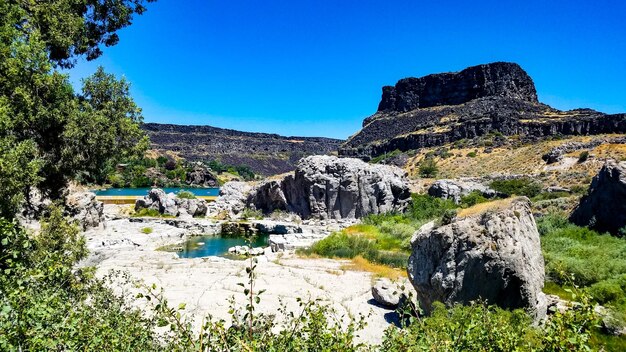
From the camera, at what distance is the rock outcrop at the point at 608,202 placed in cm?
1483

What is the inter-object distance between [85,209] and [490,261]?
79.5 ft

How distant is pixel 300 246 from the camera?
21.6 metres

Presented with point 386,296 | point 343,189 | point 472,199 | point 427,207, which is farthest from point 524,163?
point 386,296

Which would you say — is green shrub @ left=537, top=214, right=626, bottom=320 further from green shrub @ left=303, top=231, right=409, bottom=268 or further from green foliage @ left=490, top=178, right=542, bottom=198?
green foliage @ left=490, top=178, right=542, bottom=198

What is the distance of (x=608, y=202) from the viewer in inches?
600

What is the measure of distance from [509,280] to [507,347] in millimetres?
5330

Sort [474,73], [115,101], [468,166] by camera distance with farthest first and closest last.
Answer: [474,73] < [468,166] < [115,101]

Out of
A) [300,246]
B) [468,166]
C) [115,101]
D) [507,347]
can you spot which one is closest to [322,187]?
[300,246]

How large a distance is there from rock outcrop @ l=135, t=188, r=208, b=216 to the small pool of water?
7846 millimetres

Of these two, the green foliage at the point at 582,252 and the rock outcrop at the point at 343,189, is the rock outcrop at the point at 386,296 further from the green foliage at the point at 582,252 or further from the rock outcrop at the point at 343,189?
the rock outcrop at the point at 343,189

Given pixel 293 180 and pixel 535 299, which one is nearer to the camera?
pixel 535 299

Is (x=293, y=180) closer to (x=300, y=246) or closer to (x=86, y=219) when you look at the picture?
(x=300, y=246)

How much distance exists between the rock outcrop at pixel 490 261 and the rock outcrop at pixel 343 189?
24.0 m

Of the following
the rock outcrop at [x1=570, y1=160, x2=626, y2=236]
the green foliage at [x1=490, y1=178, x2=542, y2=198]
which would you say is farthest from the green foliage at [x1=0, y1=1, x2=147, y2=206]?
the green foliage at [x1=490, y1=178, x2=542, y2=198]
